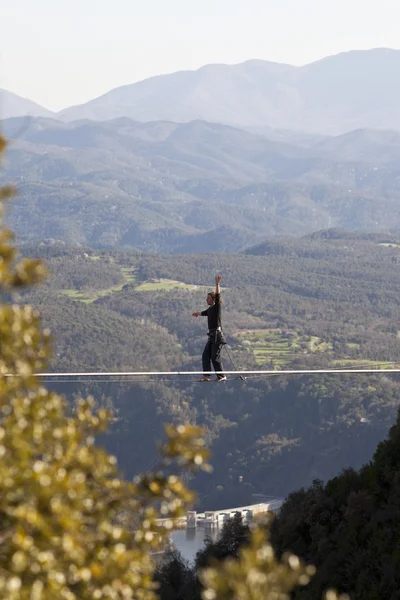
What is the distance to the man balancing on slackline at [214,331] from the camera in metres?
15.0

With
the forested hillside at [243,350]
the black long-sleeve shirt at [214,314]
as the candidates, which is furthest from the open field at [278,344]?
the black long-sleeve shirt at [214,314]

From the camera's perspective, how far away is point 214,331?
15.3m

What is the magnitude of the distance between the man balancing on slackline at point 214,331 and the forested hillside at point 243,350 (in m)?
39.0

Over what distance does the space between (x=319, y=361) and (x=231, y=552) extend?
94.8 m

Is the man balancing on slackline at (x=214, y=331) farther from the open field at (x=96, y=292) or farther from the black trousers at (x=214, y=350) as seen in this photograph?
the open field at (x=96, y=292)

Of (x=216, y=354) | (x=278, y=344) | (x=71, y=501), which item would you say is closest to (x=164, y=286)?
(x=278, y=344)

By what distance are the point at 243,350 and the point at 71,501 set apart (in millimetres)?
122187

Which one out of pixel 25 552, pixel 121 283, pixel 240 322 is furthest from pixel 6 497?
pixel 121 283

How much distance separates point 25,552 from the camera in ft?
11.7

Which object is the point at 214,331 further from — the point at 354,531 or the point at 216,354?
the point at 354,531

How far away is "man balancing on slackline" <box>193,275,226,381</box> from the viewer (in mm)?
14992

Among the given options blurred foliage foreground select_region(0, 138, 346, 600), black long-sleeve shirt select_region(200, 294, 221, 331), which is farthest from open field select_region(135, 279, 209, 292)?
blurred foliage foreground select_region(0, 138, 346, 600)

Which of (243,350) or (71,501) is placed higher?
(71,501)

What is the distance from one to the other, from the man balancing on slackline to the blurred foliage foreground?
34.0 ft
